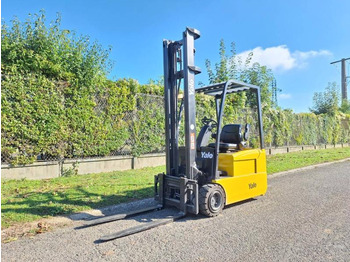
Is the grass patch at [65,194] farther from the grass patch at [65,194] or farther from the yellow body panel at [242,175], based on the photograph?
the yellow body panel at [242,175]

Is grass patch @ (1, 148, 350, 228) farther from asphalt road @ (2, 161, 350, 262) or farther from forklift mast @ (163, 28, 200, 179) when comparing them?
forklift mast @ (163, 28, 200, 179)

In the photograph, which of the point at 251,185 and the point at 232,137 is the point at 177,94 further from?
the point at 251,185

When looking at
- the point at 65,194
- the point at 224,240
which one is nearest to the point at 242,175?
the point at 224,240

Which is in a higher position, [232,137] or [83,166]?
[232,137]

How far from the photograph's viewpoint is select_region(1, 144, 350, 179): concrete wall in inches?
281

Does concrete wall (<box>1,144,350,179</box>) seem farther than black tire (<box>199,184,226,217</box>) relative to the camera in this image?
Yes

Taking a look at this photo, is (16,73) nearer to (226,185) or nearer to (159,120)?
(159,120)

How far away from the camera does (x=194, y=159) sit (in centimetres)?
484

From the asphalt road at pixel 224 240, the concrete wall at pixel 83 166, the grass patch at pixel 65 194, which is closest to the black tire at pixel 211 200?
the asphalt road at pixel 224 240

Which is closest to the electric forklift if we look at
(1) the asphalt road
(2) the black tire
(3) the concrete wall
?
(2) the black tire

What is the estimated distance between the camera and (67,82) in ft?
26.2

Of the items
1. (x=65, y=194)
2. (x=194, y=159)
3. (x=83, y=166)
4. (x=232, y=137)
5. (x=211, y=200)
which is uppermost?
(x=232, y=137)

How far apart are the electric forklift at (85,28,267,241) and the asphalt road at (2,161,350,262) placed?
0.90ft

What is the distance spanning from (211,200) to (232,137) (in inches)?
64.9
